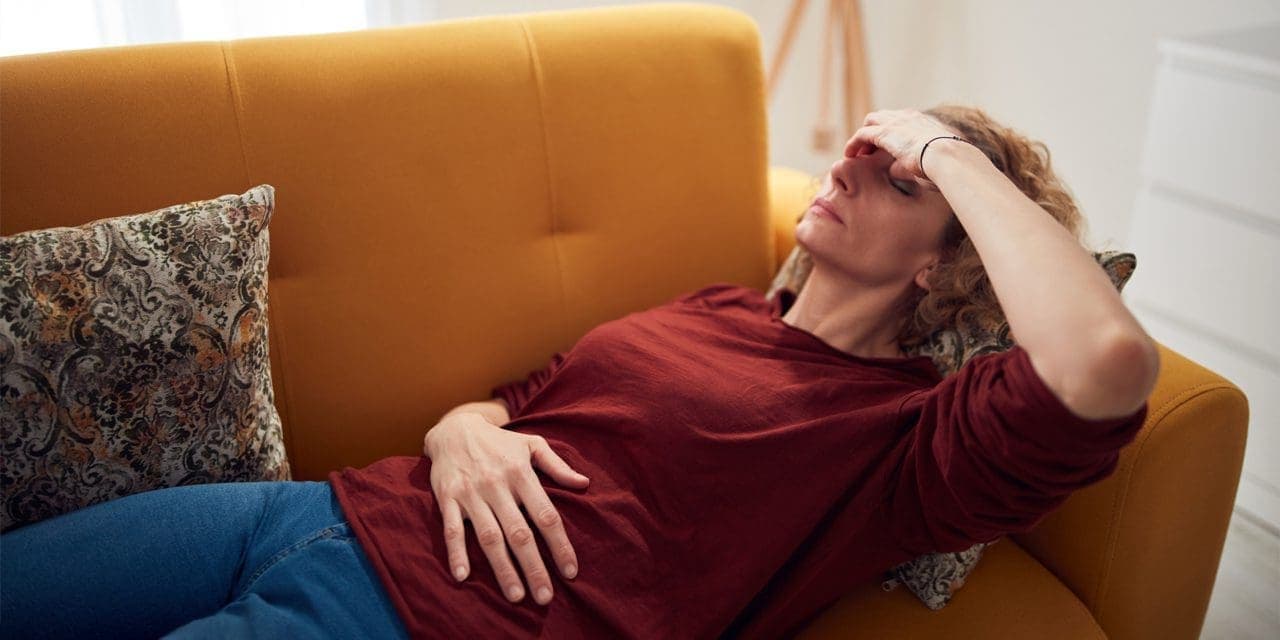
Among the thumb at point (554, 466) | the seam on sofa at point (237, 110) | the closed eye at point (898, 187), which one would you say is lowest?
the thumb at point (554, 466)

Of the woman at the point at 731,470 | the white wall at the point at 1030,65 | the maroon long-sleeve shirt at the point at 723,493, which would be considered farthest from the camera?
the white wall at the point at 1030,65

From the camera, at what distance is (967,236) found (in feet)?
4.66

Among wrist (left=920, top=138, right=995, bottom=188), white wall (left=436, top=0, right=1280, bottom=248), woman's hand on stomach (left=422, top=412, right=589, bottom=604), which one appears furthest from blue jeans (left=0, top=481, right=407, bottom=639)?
white wall (left=436, top=0, right=1280, bottom=248)

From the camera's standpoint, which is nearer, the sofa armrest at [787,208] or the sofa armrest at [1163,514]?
the sofa armrest at [1163,514]

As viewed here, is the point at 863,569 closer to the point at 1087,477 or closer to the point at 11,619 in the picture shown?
the point at 1087,477

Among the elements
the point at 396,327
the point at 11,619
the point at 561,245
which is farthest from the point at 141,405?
the point at 561,245

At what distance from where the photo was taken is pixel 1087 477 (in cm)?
111

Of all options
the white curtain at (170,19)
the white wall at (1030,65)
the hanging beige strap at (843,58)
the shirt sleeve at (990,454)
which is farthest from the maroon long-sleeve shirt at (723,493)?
A: the hanging beige strap at (843,58)

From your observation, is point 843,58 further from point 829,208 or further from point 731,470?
point 731,470

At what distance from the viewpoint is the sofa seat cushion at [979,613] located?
54.1 inches

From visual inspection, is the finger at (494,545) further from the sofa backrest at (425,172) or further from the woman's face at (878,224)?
the woman's face at (878,224)

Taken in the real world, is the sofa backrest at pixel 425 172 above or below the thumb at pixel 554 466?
above

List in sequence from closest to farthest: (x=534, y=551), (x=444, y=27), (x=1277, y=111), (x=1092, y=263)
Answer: (x=1092, y=263) → (x=534, y=551) → (x=444, y=27) → (x=1277, y=111)

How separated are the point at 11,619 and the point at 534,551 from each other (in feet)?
1.82
